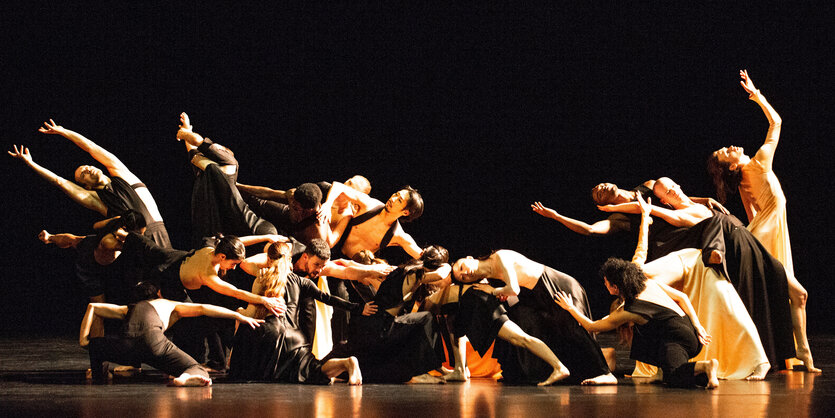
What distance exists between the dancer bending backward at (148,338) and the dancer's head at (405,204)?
4.26ft

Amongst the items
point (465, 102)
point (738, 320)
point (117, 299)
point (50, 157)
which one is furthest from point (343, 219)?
point (50, 157)

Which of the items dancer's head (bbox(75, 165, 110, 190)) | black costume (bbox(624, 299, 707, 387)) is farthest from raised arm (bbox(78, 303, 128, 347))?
black costume (bbox(624, 299, 707, 387))

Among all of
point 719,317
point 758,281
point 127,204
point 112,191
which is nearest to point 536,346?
point 719,317

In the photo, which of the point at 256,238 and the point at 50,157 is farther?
the point at 50,157

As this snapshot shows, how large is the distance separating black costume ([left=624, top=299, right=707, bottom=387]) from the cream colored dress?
38cm

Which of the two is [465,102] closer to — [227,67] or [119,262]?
[227,67]

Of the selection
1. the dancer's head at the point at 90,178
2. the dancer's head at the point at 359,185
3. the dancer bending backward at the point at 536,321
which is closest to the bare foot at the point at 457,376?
the dancer bending backward at the point at 536,321

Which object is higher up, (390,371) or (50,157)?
(50,157)

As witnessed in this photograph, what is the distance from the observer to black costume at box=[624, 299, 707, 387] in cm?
429

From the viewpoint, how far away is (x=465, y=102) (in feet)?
27.3

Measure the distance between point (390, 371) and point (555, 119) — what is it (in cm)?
416

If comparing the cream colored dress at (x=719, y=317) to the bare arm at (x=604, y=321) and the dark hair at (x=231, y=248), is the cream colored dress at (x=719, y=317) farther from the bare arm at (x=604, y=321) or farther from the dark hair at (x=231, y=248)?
the dark hair at (x=231, y=248)

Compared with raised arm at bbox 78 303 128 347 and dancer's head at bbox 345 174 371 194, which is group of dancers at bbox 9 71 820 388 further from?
dancer's head at bbox 345 174 371 194

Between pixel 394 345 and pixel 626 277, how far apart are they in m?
1.20
